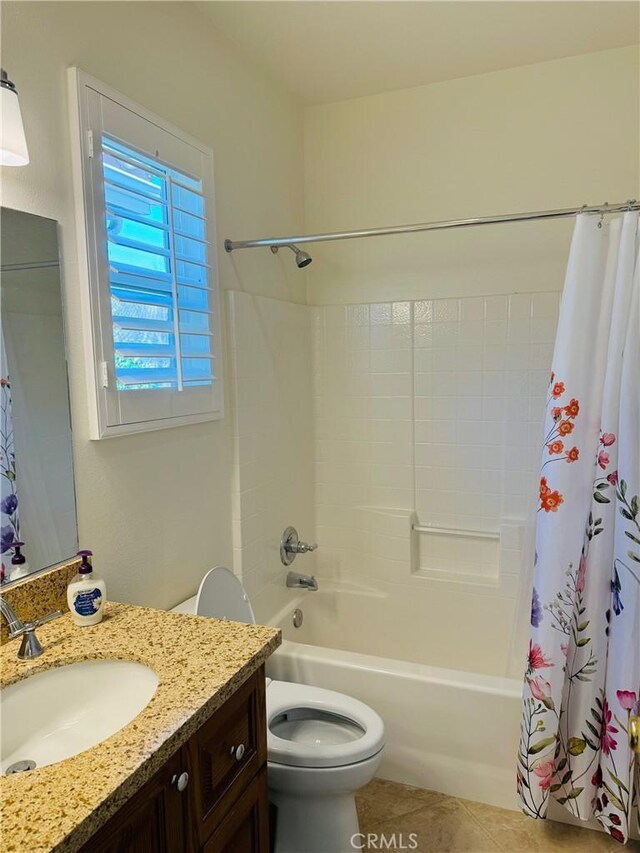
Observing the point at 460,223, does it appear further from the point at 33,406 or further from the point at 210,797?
the point at 210,797

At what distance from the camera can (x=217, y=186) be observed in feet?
6.75

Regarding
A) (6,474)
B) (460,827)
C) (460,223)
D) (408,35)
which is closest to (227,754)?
(6,474)

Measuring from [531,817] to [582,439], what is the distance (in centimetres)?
120

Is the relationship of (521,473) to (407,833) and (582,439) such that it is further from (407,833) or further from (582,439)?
(407,833)

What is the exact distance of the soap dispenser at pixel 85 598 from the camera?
136 centimetres

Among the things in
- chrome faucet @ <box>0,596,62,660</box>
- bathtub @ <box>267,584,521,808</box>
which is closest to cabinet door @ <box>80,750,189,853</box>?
chrome faucet @ <box>0,596,62,660</box>

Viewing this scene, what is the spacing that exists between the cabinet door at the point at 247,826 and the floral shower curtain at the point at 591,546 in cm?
83

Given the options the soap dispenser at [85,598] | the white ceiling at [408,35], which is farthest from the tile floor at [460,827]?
the white ceiling at [408,35]

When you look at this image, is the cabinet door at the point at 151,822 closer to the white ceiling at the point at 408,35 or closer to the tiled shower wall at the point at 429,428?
the tiled shower wall at the point at 429,428

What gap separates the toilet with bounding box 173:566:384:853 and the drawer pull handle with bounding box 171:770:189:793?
57 centimetres

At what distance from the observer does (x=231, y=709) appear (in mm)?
1179

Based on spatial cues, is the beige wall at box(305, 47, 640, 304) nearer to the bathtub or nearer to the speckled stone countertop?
the bathtub

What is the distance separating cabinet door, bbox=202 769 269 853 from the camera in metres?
1.17

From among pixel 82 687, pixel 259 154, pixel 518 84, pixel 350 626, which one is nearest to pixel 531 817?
pixel 350 626
